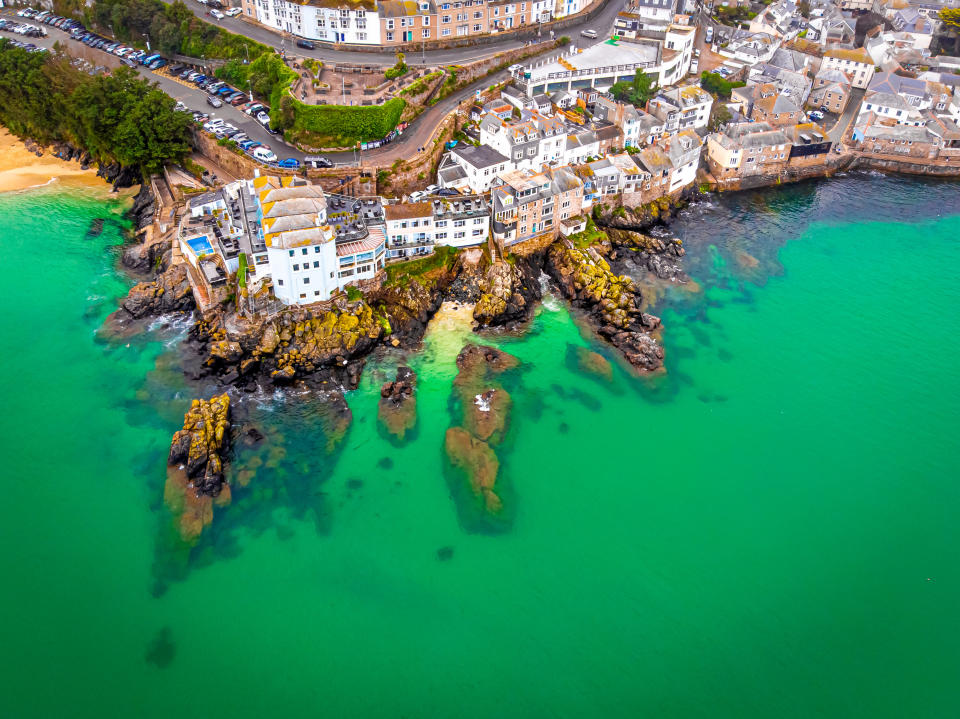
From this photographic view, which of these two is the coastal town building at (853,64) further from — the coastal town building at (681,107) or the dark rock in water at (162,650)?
the dark rock in water at (162,650)

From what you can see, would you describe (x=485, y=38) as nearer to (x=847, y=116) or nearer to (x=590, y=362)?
(x=590, y=362)

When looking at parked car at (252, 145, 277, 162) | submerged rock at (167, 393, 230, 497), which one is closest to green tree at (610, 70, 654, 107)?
parked car at (252, 145, 277, 162)

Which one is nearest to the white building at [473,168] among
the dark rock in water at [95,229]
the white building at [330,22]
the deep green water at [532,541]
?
the deep green water at [532,541]

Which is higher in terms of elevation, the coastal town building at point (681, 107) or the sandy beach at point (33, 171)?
the coastal town building at point (681, 107)

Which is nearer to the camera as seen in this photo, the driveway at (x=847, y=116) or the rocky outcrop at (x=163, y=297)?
the rocky outcrop at (x=163, y=297)

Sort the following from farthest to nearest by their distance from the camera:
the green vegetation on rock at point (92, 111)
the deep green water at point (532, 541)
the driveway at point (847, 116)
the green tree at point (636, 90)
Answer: the driveway at point (847, 116) → the green tree at point (636, 90) → the green vegetation on rock at point (92, 111) → the deep green water at point (532, 541)

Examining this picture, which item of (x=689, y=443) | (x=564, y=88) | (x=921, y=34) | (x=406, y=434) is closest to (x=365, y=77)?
(x=564, y=88)

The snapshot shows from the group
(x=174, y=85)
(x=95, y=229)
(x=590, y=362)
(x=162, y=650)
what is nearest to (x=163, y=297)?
(x=95, y=229)
